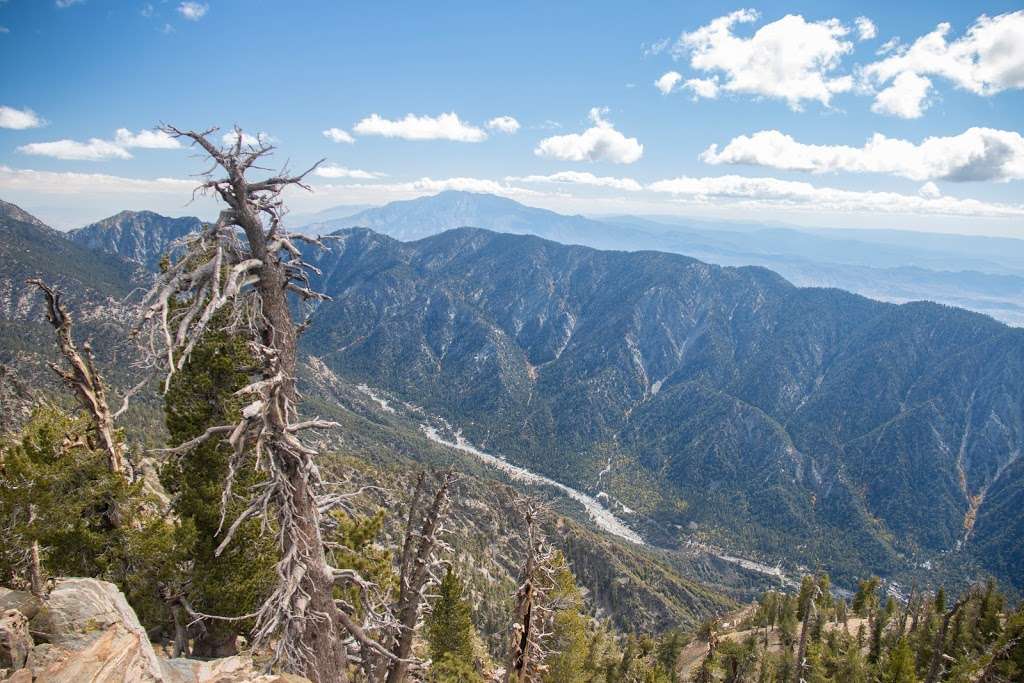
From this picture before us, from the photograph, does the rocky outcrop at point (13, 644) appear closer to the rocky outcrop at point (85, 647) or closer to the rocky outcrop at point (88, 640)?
the rocky outcrop at point (85, 647)

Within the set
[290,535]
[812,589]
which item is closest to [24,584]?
[290,535]

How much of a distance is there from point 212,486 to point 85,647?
6.47 m

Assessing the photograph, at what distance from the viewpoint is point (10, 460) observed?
703 inches

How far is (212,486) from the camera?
17750 mm

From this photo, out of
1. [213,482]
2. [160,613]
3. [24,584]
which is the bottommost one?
[160,613]

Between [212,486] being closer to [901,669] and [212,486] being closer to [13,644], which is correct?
[13,644]

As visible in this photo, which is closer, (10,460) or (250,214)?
(250,214)

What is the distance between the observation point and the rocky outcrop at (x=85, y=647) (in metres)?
10.6

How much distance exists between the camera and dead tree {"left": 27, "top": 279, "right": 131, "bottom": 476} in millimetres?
18109

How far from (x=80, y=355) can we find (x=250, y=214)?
622 inches

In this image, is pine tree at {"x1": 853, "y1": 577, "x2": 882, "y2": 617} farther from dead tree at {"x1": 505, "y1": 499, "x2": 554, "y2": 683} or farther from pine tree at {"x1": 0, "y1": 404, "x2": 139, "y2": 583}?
pine tree at {"x1": 0, "y1": 404, "x2": 139, "y2": 583}

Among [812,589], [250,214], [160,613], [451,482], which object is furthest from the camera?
[812,589]

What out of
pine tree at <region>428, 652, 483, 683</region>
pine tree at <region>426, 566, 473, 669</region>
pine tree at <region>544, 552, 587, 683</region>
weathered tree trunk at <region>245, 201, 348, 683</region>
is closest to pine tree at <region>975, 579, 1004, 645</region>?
pine tree at <region>544, 552, 587, 683</region>

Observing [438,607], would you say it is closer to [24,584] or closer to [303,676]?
[24,584]
